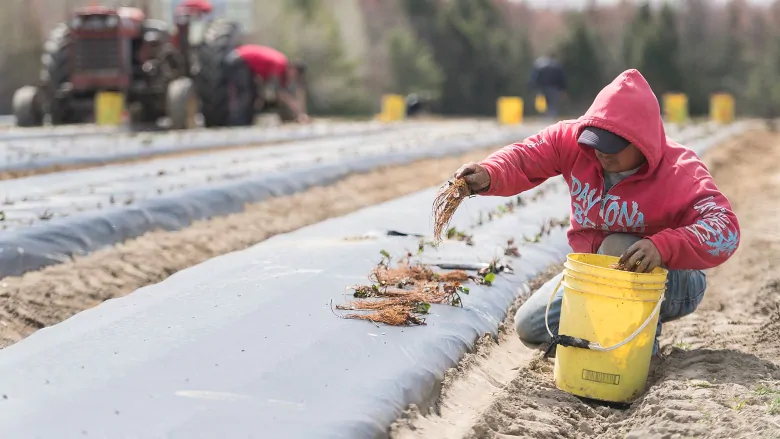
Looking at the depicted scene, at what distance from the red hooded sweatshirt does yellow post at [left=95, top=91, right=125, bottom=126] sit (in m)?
11.6

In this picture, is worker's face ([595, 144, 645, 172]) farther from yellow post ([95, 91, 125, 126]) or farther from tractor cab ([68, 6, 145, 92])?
tractor cab ([68, 6, 145, 92])

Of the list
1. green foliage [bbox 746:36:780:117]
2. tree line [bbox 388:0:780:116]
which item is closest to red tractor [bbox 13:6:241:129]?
tree line [bbox 388:0:780:116]

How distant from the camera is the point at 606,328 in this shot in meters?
3.16

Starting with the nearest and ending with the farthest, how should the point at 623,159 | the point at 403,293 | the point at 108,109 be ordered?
the point at 623,159
the point at 403,293
the point at 108,109

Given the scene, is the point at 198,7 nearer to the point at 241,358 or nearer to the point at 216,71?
the point at 216,71

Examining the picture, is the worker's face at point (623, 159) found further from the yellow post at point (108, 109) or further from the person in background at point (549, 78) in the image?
the person in background at point (549, 78)

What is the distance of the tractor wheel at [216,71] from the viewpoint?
46.5ft

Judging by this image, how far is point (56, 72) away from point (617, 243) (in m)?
12.7

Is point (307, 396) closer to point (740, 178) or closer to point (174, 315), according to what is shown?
point (174, 315)

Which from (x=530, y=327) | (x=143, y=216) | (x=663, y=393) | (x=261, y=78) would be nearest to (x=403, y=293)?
(x=530, y=327)

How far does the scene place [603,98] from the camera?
10.7ft

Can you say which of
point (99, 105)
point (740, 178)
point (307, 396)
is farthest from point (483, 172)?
point (99, 105)

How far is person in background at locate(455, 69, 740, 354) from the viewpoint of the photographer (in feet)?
10.4

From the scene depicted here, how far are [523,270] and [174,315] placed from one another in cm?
193
